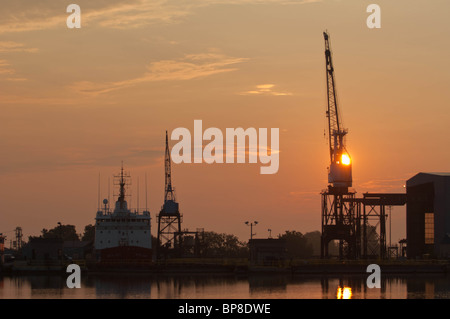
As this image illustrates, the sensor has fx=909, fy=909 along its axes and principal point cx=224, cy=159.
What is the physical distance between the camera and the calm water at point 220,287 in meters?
92.1

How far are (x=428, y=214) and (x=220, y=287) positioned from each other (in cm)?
5800

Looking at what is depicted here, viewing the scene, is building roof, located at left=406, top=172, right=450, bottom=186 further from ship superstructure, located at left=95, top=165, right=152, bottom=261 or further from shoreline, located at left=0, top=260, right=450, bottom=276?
ship superstructure, located at left=95, top=165, right=152, bottom=261

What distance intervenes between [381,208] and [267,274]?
43674 mm

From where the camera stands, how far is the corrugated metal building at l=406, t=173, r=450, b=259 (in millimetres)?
143750

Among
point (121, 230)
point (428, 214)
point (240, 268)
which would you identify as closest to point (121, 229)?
point (121, 230)

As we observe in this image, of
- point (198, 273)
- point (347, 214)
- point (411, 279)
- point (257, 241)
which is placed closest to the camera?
point (411, 279)

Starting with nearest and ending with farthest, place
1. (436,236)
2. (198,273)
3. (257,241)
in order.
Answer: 1. (198,273)
2. (257,241)
3. (436,236)

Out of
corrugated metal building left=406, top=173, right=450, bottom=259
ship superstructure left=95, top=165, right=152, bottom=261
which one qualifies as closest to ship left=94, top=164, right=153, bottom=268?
ship superstructure left=95, top=165, right=152, bottom=261

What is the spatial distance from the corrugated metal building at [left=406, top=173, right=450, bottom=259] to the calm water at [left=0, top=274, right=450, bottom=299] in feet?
67.8

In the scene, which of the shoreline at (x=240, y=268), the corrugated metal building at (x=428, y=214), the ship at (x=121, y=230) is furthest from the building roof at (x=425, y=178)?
the ship at (x=121, y=230)

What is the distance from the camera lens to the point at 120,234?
142125 mm

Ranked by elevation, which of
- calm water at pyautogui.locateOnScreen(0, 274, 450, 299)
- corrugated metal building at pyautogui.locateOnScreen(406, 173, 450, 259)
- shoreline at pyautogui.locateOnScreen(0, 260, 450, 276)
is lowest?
calm water at pyautogui.locateOnScreen(0, 274, 450, 299)
